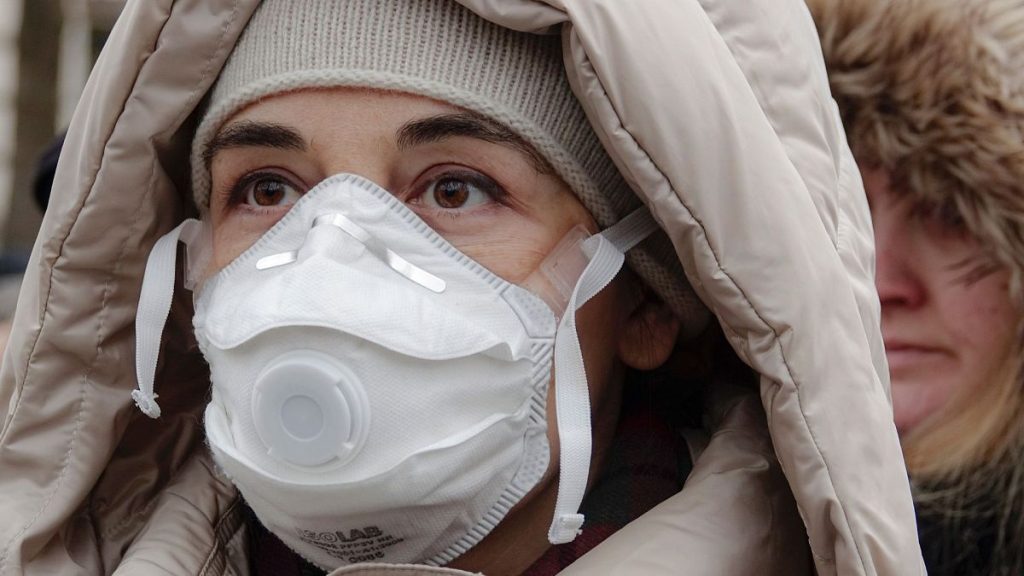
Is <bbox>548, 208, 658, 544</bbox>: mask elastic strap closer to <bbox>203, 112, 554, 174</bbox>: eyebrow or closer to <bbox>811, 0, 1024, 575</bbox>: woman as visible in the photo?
<bbox>203, 112, 554, 174</bbox>: eyebrow

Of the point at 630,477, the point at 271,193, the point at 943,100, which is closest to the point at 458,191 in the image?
the point at 271,193

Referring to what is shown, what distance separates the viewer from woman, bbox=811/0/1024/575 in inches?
84.1

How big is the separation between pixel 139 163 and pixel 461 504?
704mm

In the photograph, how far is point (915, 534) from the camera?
1.77m

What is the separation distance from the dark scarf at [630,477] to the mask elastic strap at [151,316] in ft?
1.00

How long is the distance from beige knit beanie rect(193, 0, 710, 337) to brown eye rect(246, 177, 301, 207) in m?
0.12

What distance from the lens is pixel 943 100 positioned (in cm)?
216

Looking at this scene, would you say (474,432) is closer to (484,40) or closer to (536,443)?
(536,443)

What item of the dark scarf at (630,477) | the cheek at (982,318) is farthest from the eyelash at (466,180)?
the cheek at (982,318)

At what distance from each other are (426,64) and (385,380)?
46cm

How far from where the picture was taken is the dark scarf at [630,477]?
6.71 feet

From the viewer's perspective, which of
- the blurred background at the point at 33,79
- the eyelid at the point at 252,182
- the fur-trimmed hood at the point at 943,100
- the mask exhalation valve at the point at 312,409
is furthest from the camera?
the blurred background at the point at 33,79

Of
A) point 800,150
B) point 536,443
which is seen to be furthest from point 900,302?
point 536,443

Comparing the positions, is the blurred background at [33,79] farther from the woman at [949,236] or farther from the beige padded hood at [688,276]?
the woman at [949,236]
